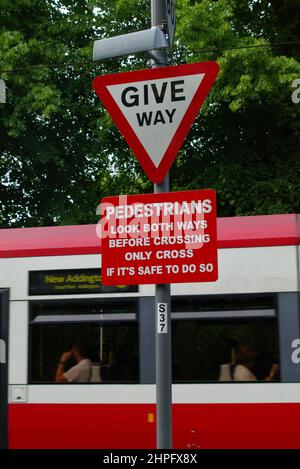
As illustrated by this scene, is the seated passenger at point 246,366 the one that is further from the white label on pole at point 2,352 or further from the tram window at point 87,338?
the white label on pole at point 2,352

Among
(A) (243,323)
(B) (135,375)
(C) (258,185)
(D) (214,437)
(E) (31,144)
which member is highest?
(E) (31,144)

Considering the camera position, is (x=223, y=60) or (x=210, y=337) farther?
(x=223, y=60)

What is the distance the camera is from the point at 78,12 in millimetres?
19203

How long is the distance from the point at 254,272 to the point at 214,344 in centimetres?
90

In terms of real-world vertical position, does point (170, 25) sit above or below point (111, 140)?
below

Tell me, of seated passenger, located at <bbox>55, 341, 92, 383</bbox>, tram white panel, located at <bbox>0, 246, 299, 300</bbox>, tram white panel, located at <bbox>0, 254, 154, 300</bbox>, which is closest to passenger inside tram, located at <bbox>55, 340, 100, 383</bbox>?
seated passenger, located at <bbox>55, 341, 92, 383</bbox>

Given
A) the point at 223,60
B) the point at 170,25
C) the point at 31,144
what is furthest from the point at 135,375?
the point at 31,144

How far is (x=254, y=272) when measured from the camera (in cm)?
819

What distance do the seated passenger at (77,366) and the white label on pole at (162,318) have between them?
15.8 feet

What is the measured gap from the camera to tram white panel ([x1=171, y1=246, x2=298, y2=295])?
8.11 meters

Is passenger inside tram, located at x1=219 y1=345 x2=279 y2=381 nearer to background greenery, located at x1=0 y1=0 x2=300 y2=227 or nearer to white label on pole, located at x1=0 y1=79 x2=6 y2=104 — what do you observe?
background greenery, located at x1=0 y1=0 x2=300 y2=227

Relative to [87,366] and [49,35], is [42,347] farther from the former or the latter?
[49,35]

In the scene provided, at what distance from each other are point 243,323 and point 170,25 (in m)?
4.27

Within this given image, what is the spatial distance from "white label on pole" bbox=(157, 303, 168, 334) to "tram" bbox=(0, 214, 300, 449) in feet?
14.2
